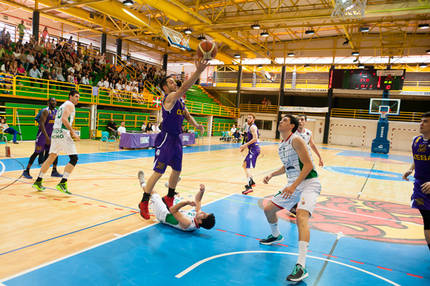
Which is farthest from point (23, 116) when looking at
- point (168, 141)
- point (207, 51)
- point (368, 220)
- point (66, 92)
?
point (368, 220)

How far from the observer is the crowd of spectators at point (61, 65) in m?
15.1

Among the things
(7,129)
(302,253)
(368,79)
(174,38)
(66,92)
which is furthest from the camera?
(368,79)

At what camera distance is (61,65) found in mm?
17344

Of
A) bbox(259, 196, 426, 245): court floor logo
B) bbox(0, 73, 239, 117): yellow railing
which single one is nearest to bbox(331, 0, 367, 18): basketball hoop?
bbox(259, 196, 426, 245): court floor logo

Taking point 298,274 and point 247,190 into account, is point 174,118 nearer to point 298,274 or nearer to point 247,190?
point 298,274

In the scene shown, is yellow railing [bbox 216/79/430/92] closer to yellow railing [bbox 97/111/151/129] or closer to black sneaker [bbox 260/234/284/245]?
yellow railing [bbox 97/111/151/129]

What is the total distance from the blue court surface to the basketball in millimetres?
2245

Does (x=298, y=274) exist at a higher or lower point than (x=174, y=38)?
lower

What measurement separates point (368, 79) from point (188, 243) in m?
22.2

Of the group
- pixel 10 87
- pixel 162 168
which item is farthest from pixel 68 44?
pixel 162 168

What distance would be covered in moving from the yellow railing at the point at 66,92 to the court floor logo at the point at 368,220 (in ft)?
39.4

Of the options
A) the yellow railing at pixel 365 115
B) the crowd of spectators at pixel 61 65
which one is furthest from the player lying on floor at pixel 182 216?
the yellow railing at pixel 365 115

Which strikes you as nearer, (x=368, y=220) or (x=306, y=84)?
(x=368, y=220)

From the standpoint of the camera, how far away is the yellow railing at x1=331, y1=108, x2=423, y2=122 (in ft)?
88.9
